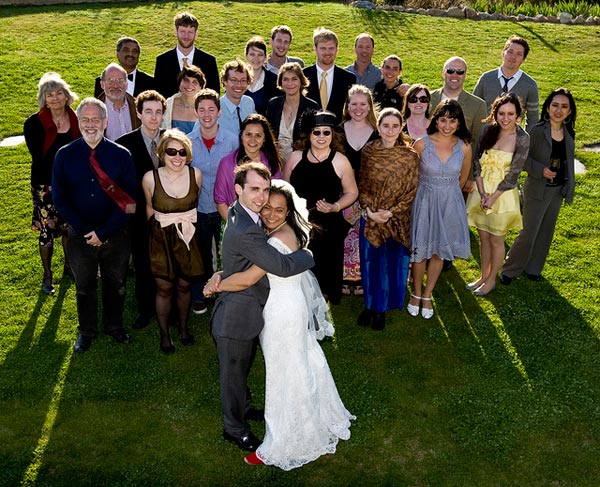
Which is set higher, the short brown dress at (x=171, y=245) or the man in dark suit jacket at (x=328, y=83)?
the man in dark suit jacket at (x=328, y=83)

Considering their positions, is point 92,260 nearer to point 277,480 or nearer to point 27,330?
point 27,330

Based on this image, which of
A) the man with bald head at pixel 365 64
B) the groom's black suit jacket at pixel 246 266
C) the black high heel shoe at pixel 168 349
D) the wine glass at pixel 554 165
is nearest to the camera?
the groom's black suit jacket at pixel 246 266

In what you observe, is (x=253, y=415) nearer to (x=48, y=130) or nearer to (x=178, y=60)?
(x=48, y=130)

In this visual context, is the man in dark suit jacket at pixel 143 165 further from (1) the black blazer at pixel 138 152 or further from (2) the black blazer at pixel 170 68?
(2) the black blazer at pixel 170 68

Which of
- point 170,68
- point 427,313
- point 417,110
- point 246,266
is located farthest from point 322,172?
point 170,68

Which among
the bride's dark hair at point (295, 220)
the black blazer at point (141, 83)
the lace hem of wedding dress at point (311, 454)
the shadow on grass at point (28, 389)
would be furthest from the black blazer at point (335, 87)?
the lace hem of wedding dress at point (311, 454)

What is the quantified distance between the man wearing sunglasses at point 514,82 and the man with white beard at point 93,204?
4401 mm

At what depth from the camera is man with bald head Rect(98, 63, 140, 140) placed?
6.57m

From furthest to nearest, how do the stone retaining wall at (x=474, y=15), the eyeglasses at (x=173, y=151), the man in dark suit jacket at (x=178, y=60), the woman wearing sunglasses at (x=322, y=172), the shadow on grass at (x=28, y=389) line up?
the stone retaining wall at (x=474, y=15) < the man in dark suit jacket at (x=178, y=60) < the woman wearing sunglasses at (x=322, y=172) < the eyeglasses at (x=173, y=151) < the shadow on grass at (x=28, y=389)

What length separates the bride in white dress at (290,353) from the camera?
4430 mm

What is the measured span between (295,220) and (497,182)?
301 centimetres

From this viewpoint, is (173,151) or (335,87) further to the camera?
(335,87)

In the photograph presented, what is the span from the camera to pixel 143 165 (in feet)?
20.0

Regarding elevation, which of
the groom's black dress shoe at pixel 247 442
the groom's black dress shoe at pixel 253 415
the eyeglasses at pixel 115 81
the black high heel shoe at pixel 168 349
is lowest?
the black high heel shoe at pixel 168 349
